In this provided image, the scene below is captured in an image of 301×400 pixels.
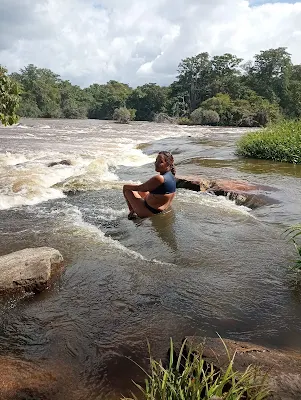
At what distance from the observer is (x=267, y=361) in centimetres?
268

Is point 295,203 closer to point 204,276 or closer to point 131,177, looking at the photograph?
point 204,276

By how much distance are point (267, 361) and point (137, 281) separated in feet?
6.28

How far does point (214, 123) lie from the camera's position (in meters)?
45.3

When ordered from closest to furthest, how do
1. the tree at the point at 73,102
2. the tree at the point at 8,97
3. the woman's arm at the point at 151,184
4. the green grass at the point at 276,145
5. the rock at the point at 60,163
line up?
the tree at the point at 8,97, the woman's arm at the point at 151,184, the rock at the point at 60,163, the green grass at the point at 276,145, the tree at the point at 73,102

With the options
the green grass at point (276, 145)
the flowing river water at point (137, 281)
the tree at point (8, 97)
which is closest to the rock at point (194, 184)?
the flowing river water at point (137, 281)

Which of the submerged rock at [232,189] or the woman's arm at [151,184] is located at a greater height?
the woman's arm at [151,184]

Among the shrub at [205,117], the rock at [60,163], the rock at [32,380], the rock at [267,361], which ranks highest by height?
the shrub at [205,117]

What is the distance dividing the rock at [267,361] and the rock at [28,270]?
1956 mm

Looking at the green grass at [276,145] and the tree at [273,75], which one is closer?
the green grass at [276,145]

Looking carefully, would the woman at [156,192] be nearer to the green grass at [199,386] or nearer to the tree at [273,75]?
the green grass at [199,386]

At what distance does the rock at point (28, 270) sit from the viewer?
4.07 m

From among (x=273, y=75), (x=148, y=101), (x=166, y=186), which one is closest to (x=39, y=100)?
(x=148, y=101)

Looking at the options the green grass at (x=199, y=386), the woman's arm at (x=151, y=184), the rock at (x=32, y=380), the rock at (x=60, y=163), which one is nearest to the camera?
the green grass at (x=199, y=386)

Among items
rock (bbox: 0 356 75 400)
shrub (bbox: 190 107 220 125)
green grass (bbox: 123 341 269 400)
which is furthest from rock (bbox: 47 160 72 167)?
shrub (bbox: 190 107 220 125)
